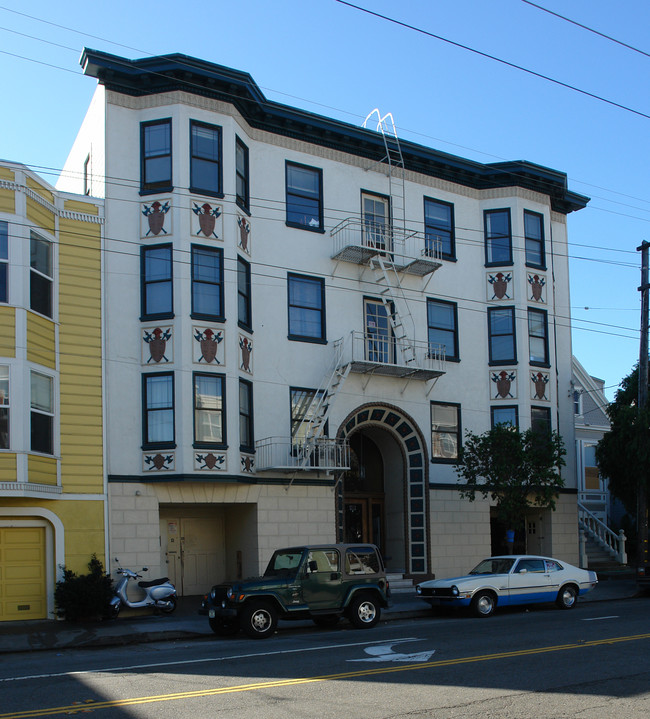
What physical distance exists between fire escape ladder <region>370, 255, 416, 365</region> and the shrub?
1110 cm

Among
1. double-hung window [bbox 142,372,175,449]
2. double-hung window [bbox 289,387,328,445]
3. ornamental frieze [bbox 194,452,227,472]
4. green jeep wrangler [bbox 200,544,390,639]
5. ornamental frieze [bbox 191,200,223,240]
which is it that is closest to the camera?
green jeep wrangler [bbox 200,544,390,639]

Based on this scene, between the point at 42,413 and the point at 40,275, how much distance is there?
10.7 ft

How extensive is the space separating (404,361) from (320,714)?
18.0 metres

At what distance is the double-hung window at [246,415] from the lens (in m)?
23.4

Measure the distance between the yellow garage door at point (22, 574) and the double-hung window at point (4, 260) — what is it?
5.39 m

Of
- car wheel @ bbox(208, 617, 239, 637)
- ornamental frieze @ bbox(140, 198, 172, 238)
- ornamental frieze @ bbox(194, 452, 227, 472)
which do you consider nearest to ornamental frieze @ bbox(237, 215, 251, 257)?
ornamental frieze @ bbox(140, 198, 172, 238)

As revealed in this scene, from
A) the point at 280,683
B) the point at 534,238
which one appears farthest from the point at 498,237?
the point at 280,683

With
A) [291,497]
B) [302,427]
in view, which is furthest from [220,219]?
[291,497]

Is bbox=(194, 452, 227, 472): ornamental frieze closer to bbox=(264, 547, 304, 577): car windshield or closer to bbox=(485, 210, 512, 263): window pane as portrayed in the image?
bbox=(264, 547, 304, 577): car windshield

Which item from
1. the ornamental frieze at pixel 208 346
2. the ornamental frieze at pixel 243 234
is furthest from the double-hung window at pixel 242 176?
the ornamental frieze at pixel 208 346

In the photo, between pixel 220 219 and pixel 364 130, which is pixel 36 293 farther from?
pixel 364 130

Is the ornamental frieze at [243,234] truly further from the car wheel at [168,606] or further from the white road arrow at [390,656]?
the white road arrow at [390,656]

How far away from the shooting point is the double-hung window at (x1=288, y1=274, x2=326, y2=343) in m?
25.2

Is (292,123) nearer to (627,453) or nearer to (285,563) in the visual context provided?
(285,563)
